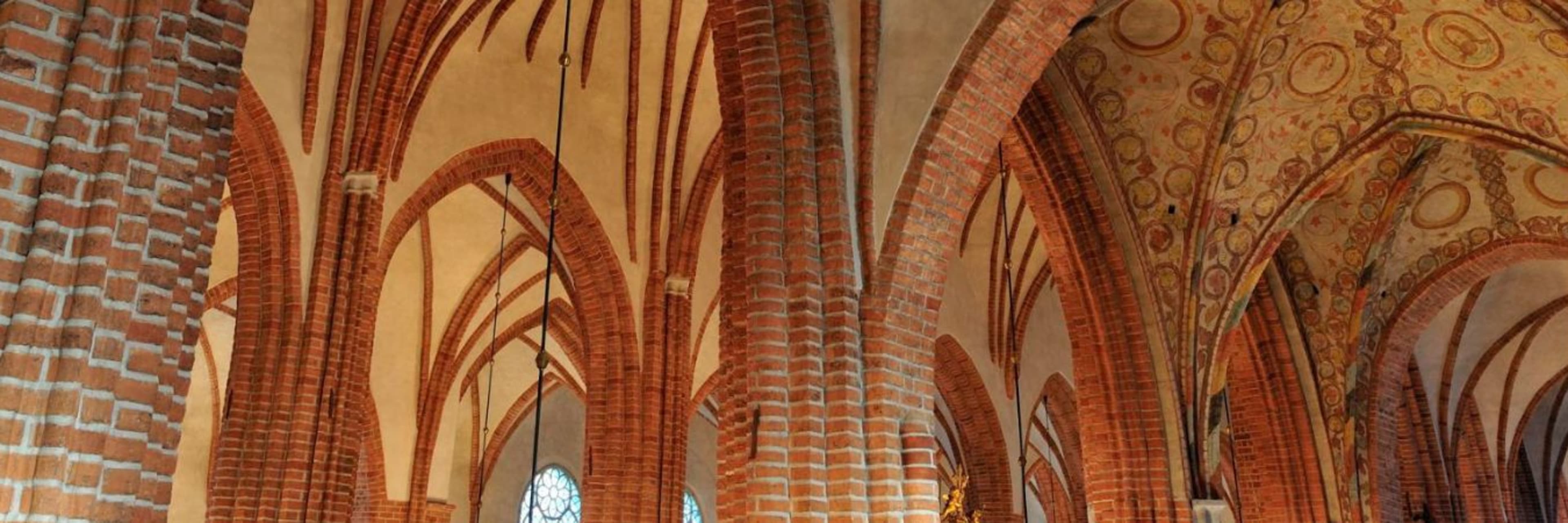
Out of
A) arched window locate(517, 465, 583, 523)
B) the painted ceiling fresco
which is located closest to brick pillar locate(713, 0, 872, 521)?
the painted ceiling fresco

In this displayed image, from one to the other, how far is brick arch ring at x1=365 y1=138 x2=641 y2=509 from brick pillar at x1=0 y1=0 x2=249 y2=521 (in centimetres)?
936

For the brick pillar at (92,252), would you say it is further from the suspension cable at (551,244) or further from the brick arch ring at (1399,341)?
the brick arch ring at (1399,341)

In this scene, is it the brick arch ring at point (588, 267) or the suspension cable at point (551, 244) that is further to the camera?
the brick arch ring at point (588, 267)

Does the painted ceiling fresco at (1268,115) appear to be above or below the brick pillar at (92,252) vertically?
above

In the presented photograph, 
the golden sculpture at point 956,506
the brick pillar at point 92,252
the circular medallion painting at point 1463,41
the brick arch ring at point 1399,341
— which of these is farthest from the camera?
the brick arch ring at point 1399,341

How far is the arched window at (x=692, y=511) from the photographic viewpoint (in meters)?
25.3

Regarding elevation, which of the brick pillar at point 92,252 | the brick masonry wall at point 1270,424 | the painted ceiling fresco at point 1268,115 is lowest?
the brick pillar at point 92,252

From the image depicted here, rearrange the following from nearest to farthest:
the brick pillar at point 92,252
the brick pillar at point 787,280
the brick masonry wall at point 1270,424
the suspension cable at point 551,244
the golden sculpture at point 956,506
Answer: the brick pillar at point 92,252 → the brick pillar at point 787,280 → the suspension cable at point 551,244 → the golden sculpture at point 956,506 → the brick masonry wall at point 1270,424

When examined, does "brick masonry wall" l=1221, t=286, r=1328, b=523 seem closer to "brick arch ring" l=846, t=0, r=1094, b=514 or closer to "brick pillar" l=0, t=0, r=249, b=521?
"brick arch ring" l=846, t=0, r=1094, b=514

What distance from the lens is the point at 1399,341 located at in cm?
1369

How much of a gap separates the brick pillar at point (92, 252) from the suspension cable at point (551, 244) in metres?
2.61

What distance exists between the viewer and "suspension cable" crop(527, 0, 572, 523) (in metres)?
6.91

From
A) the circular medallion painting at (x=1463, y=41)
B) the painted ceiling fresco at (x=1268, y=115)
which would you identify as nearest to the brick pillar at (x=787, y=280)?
the painted ceiling fresco at (x=1268, y=115)

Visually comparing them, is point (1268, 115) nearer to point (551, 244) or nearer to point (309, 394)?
point (551, 244)
